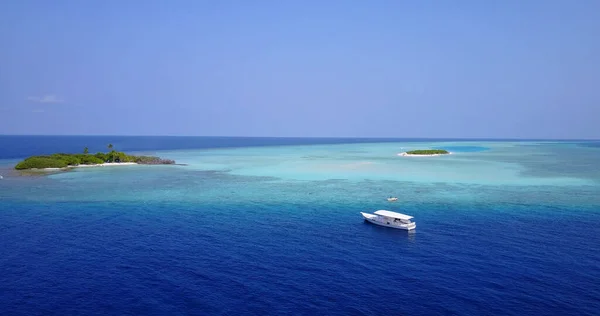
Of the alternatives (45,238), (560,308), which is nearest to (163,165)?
(45,238)

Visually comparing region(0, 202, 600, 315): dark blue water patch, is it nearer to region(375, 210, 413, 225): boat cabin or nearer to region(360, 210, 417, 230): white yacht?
region(360, 210, 417, 230): white yacht

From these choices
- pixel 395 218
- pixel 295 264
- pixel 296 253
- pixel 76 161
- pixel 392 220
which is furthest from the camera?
pixel 76 161

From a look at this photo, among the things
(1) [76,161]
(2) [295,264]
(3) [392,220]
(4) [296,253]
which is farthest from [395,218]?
(1) [76,161]

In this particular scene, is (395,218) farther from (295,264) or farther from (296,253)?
(295,264)

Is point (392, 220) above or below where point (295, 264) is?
above

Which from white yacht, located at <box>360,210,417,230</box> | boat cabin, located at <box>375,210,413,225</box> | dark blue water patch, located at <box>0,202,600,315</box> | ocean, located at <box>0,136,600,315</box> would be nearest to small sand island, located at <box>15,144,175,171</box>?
ocean, located at <box>0,136,600,315</box>

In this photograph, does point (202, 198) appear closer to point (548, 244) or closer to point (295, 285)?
point (295, 285)

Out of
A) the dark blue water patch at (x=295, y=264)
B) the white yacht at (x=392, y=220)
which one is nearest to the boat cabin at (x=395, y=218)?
the white yacht at (x=392, y=220)
